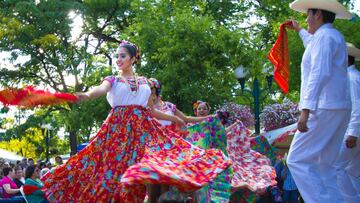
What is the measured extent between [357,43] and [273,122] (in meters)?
6.32

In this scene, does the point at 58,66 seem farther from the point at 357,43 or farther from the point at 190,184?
the point at 190,184

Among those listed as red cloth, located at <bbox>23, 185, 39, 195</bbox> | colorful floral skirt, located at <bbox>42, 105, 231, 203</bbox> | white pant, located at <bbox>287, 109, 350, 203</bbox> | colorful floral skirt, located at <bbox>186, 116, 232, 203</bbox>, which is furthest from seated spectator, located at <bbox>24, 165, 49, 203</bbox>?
white pant, located at <bbox>287, 109, 350, 203</bbox>

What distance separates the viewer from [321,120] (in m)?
5.77

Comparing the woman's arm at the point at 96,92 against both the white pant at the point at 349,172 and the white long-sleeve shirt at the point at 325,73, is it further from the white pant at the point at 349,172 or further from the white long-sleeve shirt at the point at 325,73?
the white pant at the point at 349,172

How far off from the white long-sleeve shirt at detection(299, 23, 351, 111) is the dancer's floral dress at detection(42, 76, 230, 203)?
4.18ft

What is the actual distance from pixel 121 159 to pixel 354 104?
7.89 ft

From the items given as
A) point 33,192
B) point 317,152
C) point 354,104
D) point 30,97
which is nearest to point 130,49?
point 30,97

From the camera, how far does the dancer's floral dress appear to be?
22.1 feet

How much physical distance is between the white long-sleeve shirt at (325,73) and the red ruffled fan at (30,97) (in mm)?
1975

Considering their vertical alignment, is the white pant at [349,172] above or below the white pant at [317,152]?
below

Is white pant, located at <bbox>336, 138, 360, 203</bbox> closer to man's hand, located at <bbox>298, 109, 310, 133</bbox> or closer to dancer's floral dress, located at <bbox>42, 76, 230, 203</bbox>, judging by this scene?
dancer's floral dress, located at <bbox>42, 76, 230, 203</bbox>

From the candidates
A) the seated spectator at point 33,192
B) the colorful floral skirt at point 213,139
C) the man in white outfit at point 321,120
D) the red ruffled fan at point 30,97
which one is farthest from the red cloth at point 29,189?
the man in white outfit at point 321,120

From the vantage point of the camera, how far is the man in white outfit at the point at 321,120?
5.67 m

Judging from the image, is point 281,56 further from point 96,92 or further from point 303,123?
point 96,92
